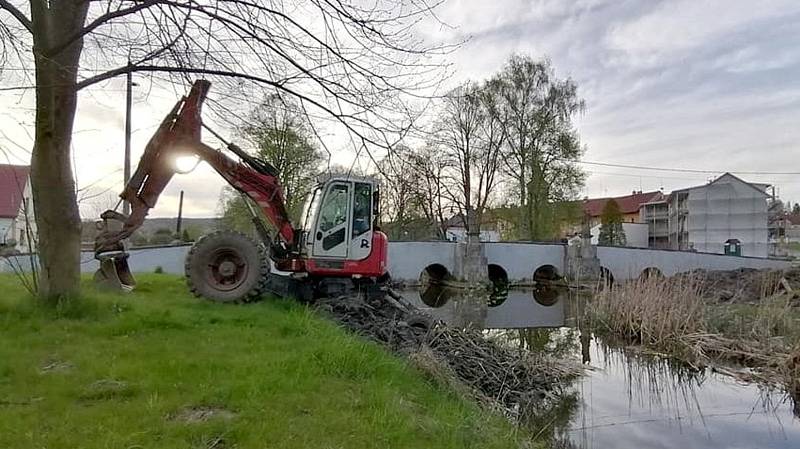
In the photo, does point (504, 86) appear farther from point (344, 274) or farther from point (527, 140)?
point (344, 274)

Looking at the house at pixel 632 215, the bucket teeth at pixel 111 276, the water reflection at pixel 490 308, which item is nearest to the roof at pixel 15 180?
the bucket teeth at pixel 111 276

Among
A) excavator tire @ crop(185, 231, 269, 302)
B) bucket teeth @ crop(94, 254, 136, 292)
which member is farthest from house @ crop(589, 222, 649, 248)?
bucket teeth @ crop(94, 254, 136, 292)

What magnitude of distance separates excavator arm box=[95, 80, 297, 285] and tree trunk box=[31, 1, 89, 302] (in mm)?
1567

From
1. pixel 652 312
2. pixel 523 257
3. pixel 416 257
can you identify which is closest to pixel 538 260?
pixel 523 257

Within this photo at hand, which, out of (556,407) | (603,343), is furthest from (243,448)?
(603,343)

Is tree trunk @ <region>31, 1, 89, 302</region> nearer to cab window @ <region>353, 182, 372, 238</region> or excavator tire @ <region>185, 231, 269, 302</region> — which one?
excavator tire @ <region>185, 231, 269, 302</region>

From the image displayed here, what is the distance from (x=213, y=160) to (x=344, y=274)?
2591mm

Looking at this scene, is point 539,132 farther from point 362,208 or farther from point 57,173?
point 57,173

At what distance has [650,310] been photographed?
33.8 feet

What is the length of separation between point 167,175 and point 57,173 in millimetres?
2137

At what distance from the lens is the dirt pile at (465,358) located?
6.20m

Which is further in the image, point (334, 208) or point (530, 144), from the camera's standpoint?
point (530, 144)

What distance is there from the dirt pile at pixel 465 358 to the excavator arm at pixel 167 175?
2092mm

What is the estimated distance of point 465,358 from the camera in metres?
6.86
